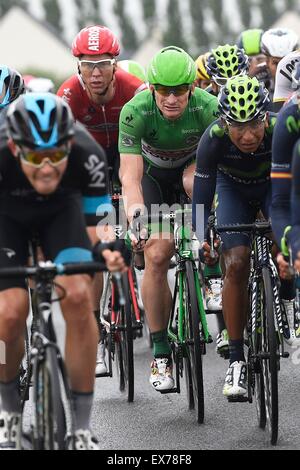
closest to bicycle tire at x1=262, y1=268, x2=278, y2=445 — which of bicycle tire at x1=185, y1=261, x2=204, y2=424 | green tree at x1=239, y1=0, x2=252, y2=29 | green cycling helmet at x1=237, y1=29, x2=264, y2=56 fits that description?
bicycle tire at x1=185, y1=261, x2=204, y2=424

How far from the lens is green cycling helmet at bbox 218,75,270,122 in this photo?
26.7ft

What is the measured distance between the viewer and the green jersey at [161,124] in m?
9.30

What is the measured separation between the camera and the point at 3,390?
22.9 feet

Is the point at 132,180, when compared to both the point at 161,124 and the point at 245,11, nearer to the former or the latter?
the point at 161,124

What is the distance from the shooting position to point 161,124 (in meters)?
9.40

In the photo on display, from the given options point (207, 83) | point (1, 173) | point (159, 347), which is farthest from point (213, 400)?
point (207, 83)

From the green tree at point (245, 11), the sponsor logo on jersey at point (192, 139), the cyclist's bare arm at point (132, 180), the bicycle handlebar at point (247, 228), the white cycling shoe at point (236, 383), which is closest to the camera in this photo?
the bicycle handlebar at point (247, 228)

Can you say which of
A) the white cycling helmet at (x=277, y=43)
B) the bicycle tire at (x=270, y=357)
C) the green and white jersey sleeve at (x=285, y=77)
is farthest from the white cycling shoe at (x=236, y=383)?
the white cycling helmet at (x=277, y=43)

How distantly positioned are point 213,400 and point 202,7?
100629mm

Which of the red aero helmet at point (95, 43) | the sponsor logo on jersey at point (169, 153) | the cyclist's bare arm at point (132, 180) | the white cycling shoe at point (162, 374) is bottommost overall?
the white cycling shoe at point (162, 374)

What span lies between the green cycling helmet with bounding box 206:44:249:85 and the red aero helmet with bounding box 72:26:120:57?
1430mm

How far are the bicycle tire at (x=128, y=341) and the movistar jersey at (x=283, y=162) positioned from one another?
234 cm

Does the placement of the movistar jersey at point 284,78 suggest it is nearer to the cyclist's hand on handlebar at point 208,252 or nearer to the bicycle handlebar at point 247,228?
the bicycle handlebar at point 247,228

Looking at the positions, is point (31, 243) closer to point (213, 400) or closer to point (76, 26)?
point (213, 400)
